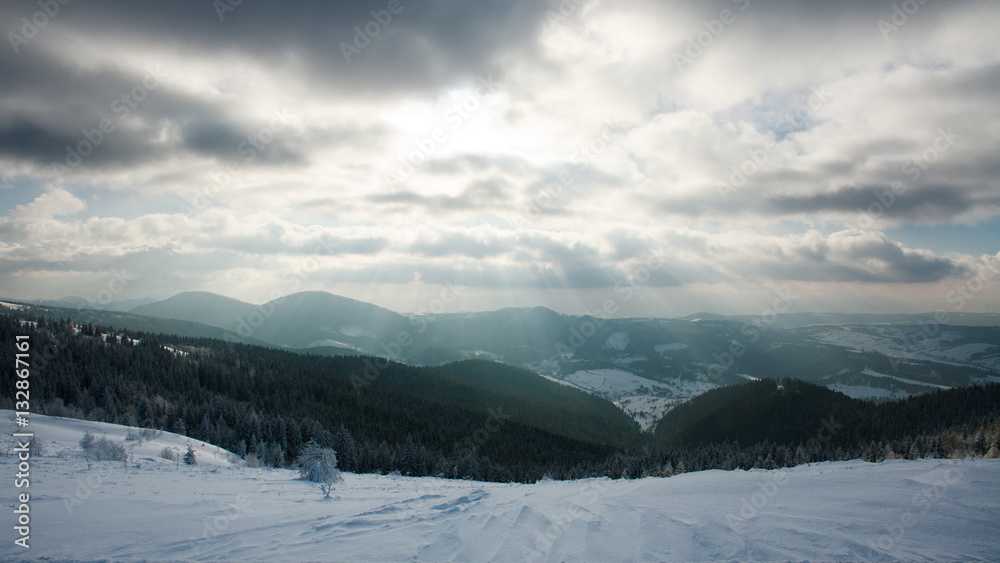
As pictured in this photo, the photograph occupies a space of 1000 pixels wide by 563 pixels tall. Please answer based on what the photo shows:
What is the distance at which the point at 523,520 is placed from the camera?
16297 millimetres

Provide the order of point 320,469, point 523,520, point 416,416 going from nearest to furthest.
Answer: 1. point 523,520
2. point 320,469
3. point 416,416

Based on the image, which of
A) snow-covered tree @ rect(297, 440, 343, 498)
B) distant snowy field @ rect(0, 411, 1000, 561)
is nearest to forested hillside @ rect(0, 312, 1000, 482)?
snow-covered tree @ rect(297, 440, 343, 498)

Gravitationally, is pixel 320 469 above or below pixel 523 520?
below

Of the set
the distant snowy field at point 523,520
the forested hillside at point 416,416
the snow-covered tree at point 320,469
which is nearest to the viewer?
the distant snowy field at point 523,520

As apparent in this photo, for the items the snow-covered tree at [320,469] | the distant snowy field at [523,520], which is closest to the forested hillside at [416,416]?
the snow-covered tree at [320,469]

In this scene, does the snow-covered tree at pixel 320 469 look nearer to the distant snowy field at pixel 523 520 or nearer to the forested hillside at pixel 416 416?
the distant snowy field at pixel 523 520

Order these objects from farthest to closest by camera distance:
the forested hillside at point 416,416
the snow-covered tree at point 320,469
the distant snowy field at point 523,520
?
the forested hillside at point 416,416, the snow-covered tree at point 320,469, the distant snowy field at point 523,520

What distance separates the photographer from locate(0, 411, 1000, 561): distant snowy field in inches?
496

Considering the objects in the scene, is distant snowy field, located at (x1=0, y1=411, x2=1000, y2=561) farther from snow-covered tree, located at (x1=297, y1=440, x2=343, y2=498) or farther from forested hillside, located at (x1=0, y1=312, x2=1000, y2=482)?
forested hillside, located at (x1=0, y1=312, x2=1000, y2=482)

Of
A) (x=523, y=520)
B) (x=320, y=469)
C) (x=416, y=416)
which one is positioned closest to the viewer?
(x=523, y=520)

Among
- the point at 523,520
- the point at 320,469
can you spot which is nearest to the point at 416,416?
the point at 320,469

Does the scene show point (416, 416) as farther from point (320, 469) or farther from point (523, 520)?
point (523, 520)

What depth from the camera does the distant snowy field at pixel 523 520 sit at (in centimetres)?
1261

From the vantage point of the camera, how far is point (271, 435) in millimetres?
60844
